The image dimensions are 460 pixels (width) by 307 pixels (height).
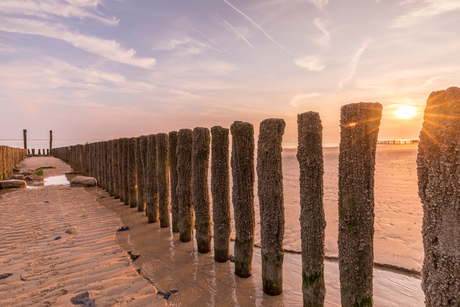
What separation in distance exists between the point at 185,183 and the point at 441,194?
3.93m

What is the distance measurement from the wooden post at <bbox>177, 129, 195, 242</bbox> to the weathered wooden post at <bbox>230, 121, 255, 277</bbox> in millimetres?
1564

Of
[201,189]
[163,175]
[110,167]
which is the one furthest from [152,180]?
[110,167]

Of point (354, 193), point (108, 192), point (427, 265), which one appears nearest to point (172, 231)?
point (354, 193)

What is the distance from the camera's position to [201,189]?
437 cm

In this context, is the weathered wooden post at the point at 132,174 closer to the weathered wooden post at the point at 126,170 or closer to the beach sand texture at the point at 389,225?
the weathered wooden post at the point at 126,170

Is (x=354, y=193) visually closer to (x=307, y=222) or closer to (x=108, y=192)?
(x=307, y=222)

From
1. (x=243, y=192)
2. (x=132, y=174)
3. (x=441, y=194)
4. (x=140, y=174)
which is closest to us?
(x=441, y=194)

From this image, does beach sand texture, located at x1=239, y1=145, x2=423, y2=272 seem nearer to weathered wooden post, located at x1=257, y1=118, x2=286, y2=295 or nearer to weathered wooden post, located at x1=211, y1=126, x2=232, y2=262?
weathered wooden post, located at x1=211, y1=126, x2=232, y2=262

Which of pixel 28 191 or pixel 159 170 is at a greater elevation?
pixel 159 170

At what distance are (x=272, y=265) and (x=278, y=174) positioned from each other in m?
1.19

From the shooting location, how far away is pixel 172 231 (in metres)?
5.46

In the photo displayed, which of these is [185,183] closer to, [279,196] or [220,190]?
[220,190]

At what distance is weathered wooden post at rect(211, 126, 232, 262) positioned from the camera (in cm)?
399

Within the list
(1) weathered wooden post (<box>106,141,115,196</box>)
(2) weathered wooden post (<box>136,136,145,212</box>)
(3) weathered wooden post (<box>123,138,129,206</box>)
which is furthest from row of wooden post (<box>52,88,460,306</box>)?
(1) weathered wooden post (<box>106,141,115,196</box>)
